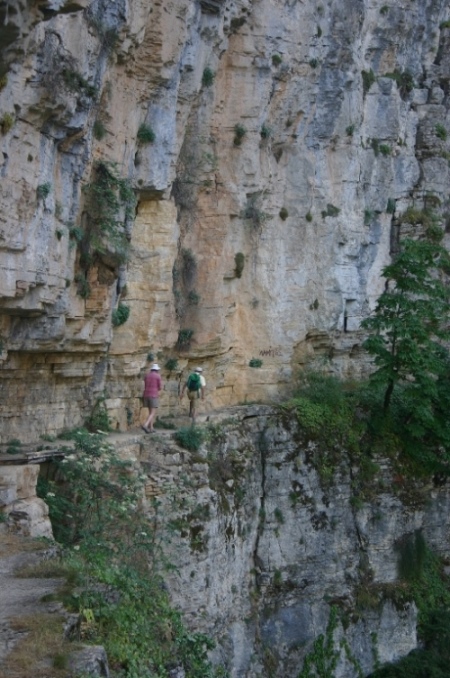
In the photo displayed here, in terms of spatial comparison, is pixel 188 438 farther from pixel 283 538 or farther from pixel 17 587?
pixel 17 587

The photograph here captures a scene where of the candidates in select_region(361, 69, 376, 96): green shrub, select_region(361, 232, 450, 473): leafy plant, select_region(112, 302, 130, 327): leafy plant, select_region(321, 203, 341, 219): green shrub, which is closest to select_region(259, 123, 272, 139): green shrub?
select_region(321, 203, 341, 219): green shrub

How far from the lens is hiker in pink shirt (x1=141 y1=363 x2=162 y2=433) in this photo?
614 inches

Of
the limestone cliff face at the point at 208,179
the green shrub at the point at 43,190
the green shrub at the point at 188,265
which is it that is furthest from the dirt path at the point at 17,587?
the green shrub at the point at 188,265

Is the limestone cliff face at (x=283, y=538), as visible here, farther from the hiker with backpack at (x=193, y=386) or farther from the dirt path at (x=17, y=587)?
the dirt path at (x=17, y=587)

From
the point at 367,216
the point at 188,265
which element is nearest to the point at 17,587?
the point at 188,265

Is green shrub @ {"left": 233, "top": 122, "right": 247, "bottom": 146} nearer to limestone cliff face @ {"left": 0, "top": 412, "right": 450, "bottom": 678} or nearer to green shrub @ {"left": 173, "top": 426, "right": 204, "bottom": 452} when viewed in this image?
limestone cliff face @ {"left": 0, "top": 412, "right": 450, "bottom": 678}

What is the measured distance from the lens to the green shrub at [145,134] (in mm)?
15195

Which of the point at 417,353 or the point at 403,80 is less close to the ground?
the point at 403,80

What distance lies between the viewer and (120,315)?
15.6m

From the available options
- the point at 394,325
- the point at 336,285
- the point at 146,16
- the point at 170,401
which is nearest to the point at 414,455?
the point at 394,325

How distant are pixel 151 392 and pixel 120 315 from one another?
1425mm

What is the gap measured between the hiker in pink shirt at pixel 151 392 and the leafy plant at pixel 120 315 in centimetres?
96

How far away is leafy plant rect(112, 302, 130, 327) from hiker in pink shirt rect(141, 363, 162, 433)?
0.96 m

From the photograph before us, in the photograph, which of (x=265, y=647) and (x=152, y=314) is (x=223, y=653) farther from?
(x=152, y=314)
